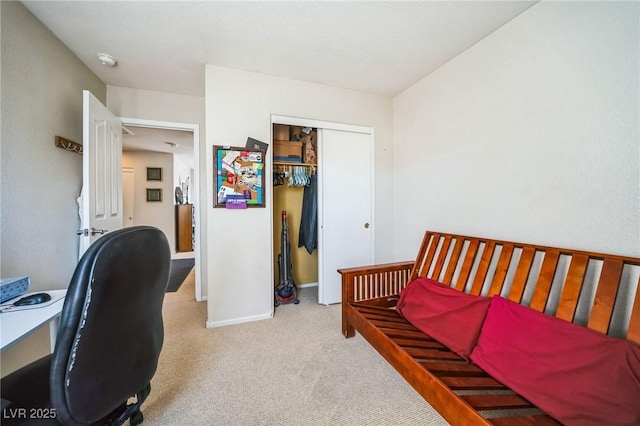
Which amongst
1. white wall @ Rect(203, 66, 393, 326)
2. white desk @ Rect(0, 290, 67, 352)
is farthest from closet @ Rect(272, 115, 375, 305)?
white desk @ Rect(0, 290, 67, 352)

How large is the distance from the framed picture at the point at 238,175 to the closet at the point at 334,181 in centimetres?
53

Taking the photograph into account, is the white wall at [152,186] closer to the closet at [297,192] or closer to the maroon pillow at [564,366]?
the closet at [297,192]

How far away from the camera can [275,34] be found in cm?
182

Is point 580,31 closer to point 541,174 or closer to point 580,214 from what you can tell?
point 541,174

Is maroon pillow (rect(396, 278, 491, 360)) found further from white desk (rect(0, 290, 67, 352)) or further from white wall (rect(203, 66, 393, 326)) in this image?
white desk (rect(0, 290, 67, 352))

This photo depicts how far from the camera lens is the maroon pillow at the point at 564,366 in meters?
0.89

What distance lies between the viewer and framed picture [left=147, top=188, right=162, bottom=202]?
217 inches

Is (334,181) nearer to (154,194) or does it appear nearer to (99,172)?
(99,172)

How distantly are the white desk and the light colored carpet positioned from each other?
730mm

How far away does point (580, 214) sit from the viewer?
4.48 feet

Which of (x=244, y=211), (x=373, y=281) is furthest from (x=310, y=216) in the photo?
(x=373, y=281)

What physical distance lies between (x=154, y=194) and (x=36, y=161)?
4.35 metres

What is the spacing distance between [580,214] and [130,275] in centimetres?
216

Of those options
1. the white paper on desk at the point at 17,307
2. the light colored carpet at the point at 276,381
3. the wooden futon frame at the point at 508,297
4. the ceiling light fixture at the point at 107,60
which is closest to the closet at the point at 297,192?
the light colored carpet at the point at 276,381
